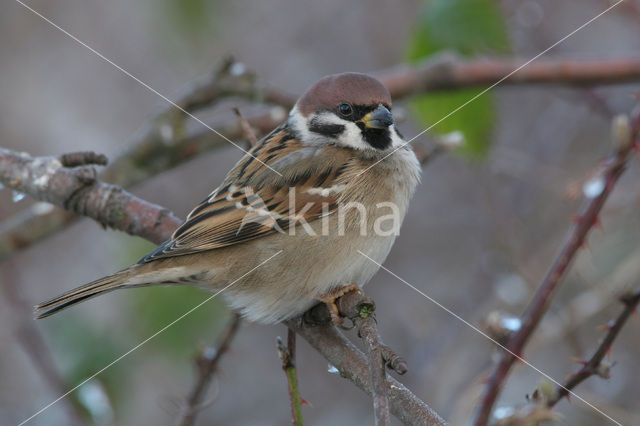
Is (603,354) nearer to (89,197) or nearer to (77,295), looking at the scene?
(77,295)

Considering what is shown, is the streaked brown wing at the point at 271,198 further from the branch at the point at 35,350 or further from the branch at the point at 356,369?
the branch at the point at 35,350

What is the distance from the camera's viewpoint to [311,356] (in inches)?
249

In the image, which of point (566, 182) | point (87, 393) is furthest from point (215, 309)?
point (566, 182)

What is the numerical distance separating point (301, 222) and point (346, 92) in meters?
0.68

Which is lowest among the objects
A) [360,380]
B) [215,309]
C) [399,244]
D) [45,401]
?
[399,244]

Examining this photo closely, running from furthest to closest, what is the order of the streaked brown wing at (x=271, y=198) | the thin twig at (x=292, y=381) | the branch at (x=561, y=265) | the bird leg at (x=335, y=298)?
the streaked brown wing at (x=271, y=198) < the bird leg at (x=335, y=298) < the thin twig at (x=292, y=381) < the branch at (x=561, y=265)

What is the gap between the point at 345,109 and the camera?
3.43 m

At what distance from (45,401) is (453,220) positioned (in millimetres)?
3812

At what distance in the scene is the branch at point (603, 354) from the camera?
70.6 inches

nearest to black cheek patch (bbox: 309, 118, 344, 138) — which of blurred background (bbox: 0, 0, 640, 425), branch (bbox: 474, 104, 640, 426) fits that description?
blurred background (bbox: 0, 0, 640, 425)

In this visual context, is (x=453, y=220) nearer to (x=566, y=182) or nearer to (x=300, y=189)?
(x=566, y=182)

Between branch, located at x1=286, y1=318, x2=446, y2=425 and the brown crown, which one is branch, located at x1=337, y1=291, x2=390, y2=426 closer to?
branch, located at x1=286, y1=318, x2=446, y2=425

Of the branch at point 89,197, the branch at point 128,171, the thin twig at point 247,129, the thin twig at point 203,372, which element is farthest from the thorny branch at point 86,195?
the thin twig at point 247,129

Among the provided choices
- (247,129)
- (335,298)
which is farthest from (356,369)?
(247,129)
